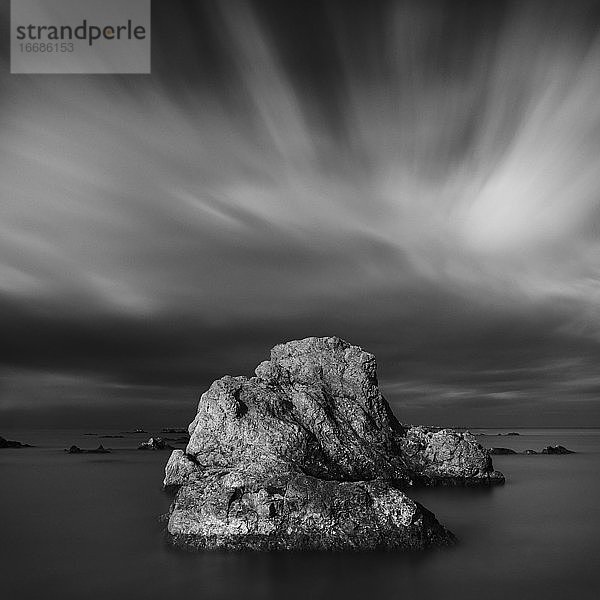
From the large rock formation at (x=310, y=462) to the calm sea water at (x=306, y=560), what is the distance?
771mm

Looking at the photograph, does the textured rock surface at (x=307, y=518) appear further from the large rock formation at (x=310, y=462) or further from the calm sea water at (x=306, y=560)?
the calm sea water at (x=306, y=560)

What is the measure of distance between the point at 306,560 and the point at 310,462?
1330 centimetres

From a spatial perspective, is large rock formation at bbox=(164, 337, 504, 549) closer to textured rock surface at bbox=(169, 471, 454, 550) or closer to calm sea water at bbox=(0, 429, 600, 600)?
textured rock surface at bbox=(169, 471, 454, 550)

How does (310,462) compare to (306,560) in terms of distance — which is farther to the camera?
(310,462)

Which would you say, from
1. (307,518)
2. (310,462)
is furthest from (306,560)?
(310,462)

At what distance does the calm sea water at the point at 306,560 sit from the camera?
16812 mm

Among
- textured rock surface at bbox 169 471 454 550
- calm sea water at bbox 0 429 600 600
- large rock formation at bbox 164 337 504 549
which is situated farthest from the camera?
large rock formation at bbox 164 337 504 549

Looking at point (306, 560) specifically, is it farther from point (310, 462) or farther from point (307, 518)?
point (310, 462)

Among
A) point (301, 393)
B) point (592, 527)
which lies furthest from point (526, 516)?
point (301, 393)

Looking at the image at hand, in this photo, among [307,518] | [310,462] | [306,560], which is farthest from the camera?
[310,462]

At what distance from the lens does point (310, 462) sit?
31.3 metres

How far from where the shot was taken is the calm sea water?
55.2ft

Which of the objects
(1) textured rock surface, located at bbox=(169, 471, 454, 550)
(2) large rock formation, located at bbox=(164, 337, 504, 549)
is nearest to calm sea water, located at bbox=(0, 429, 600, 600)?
(1) textured rock surface, located at bbox=(169, 471, 454, 550)

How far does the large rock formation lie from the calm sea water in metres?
0.77
